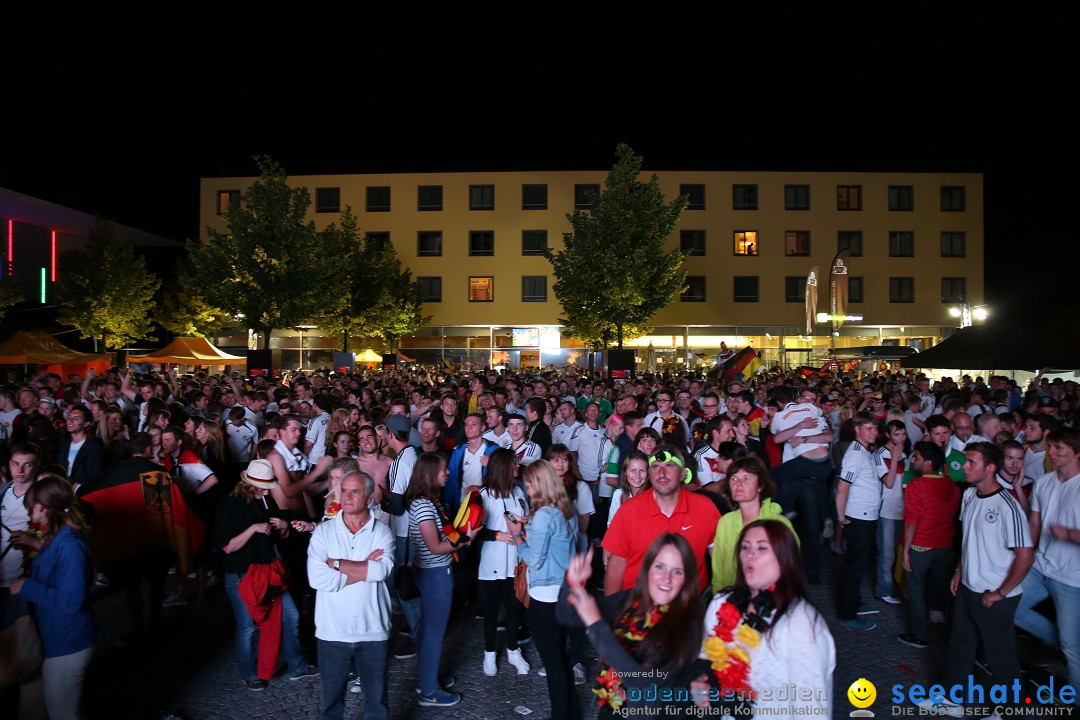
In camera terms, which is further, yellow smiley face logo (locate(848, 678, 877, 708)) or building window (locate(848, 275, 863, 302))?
building window (locate(848, 275, 863, 302))

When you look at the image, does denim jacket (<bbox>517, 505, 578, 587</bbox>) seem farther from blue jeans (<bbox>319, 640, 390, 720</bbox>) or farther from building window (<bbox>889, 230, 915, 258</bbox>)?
building window (<bbox>889, 230, 915, 258</bbox>)

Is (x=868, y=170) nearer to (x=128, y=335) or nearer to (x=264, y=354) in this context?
(x=264, y=354)

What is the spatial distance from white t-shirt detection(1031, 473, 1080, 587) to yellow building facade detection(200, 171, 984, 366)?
1382 inches

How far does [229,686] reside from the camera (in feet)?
17.1

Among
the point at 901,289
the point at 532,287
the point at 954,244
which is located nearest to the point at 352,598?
the point at 532,287

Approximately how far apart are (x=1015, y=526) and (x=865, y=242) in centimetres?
3941

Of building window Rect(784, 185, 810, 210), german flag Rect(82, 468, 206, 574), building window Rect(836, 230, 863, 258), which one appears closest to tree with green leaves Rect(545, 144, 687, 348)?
building window Rect(784, 185, 810, 210)

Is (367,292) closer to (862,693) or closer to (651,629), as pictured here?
(862,693)

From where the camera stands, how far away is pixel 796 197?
40375mm

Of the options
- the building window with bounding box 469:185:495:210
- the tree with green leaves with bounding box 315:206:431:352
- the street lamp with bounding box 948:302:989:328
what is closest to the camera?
the street lamp with bounding box 948:302:989:328

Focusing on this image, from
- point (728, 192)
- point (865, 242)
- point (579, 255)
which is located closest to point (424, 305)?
point (579, 255)

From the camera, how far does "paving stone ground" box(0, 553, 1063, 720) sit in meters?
4.85

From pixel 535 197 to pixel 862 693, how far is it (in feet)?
124

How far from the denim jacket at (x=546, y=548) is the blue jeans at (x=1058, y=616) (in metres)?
3.21
